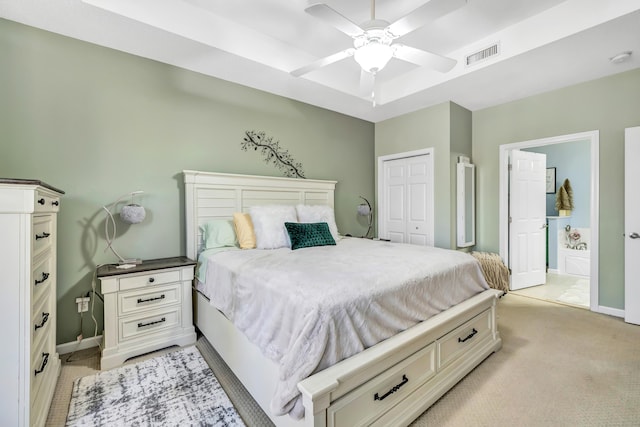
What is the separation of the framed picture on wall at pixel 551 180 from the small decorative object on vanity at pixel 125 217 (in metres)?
6.44

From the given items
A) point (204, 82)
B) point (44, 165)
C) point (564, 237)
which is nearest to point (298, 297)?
point (44, 165)

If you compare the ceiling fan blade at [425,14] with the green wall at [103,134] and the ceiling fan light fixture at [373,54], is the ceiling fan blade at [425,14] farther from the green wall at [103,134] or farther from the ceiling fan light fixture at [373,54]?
the green wall at [103,134]

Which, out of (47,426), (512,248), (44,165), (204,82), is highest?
(204,82)

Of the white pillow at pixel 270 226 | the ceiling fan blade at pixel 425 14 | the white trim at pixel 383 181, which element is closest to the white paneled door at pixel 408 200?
the white trim at pixel 383 181

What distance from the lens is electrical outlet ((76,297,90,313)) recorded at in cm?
242

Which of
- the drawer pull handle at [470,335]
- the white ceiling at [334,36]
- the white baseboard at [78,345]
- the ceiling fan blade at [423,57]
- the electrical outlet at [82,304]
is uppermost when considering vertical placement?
the white ceiling at [334,36]

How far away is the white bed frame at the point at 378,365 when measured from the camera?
1.24 m

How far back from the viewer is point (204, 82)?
3.07 metres

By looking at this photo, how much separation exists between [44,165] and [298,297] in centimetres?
A: 244

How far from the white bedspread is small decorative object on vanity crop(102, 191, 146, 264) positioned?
77cm

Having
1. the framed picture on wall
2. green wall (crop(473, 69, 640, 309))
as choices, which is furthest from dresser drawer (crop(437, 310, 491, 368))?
the framed picture on wall

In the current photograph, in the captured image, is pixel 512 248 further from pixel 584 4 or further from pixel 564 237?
pixel 584 4

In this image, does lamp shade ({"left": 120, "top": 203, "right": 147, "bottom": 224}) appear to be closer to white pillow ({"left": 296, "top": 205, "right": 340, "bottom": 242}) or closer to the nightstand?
the nightstand

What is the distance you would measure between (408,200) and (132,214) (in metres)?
3.58
